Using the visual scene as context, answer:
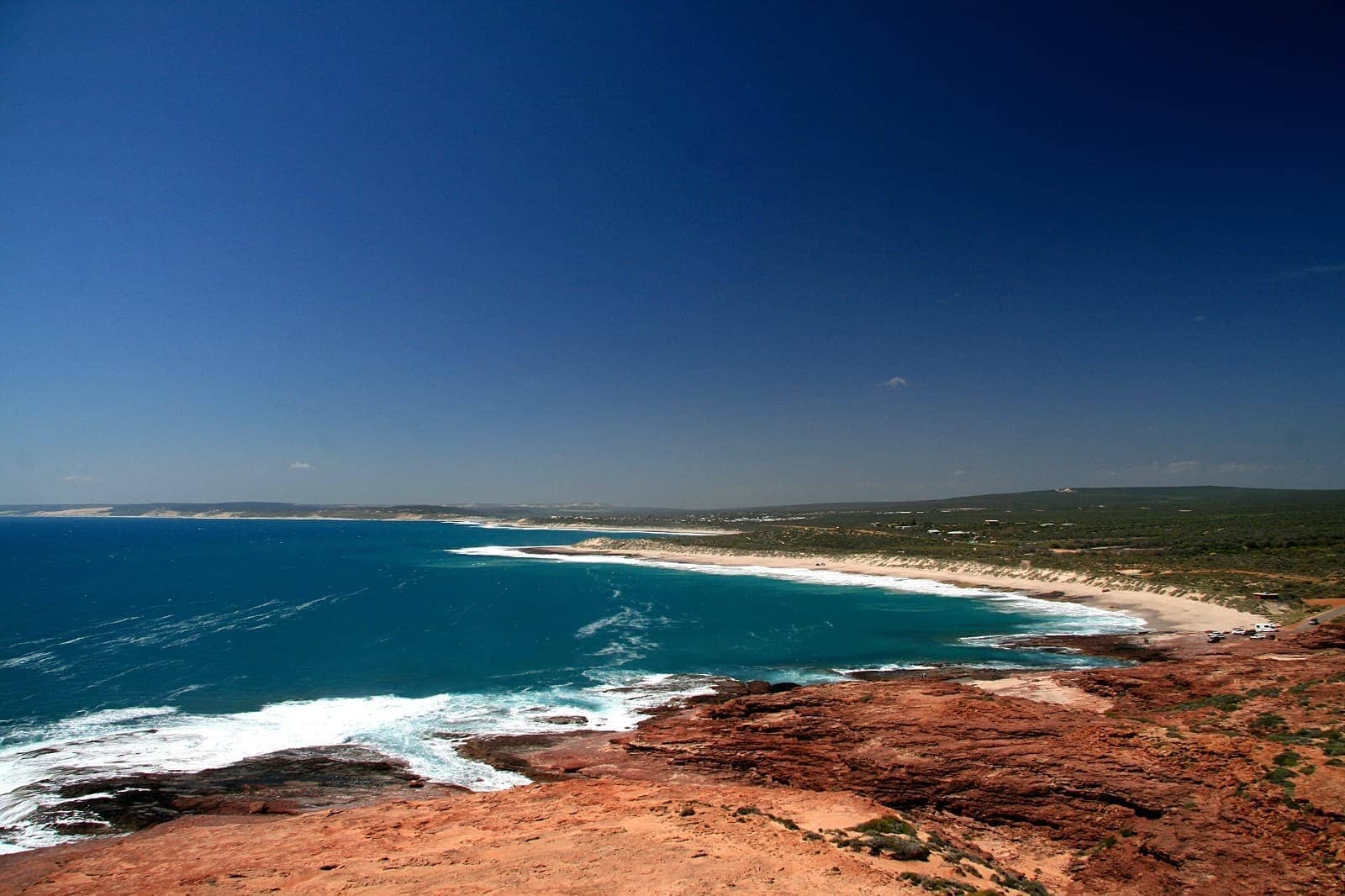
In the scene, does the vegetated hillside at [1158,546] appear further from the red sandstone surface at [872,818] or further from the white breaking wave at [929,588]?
the red sandstone surface at [872,818]

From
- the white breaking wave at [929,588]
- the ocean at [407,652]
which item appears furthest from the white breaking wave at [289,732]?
the white breaking wave at [929,588]

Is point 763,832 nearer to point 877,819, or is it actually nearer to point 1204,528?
point 877,819

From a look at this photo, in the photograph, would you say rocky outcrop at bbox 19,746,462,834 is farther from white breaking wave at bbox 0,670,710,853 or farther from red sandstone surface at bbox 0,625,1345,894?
red sandstone surface at bbox 0,625,1345,894

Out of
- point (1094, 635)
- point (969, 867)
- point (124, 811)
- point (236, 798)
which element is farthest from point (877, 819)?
point (1094, 635)

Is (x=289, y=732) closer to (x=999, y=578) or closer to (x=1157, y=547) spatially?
(x=999, y=578)

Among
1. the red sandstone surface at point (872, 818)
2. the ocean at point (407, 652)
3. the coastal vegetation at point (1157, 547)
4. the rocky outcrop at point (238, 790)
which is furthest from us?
the coastal vegetation at point (1157, 547)

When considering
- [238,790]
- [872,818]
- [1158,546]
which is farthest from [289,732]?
[1158,546]
